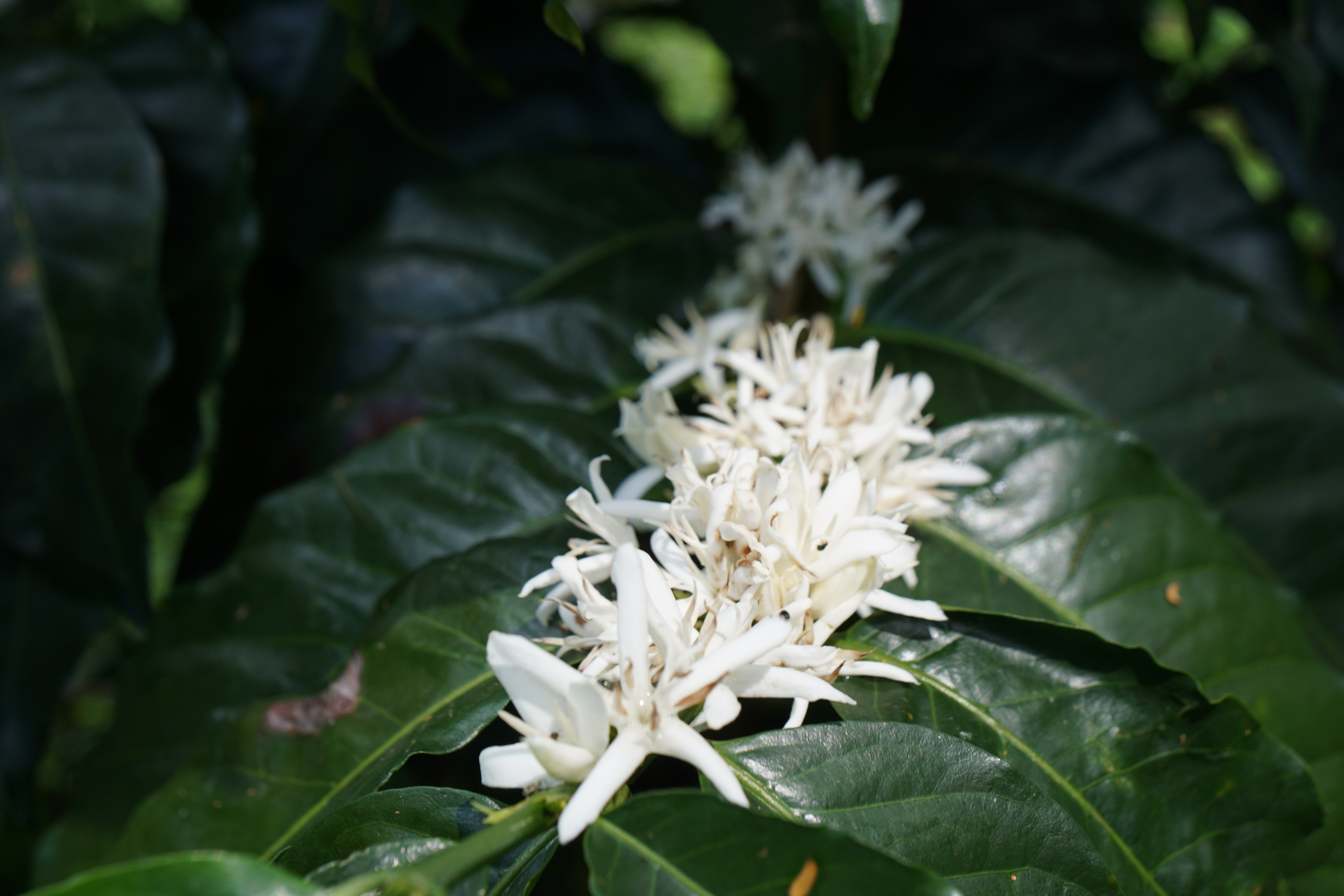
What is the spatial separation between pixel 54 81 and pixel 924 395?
36.0 inches

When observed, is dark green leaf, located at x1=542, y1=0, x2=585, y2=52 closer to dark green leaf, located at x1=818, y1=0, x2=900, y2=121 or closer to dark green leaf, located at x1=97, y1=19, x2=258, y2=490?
dark green leaf, located at x1=818, y1=0, x2=900, y2=121

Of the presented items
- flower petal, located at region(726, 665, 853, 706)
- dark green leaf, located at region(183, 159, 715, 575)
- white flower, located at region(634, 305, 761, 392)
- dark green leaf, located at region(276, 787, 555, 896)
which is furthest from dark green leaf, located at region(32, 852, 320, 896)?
dark green leaf, located at region(183, 159, 715, 575)

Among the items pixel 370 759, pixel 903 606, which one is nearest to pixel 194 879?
pixel 370 759

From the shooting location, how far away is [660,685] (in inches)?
15.2

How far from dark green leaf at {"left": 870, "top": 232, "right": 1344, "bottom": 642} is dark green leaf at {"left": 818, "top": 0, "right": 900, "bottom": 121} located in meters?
0.30

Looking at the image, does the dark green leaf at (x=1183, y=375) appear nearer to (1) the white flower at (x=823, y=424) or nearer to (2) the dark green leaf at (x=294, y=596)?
(1) the white flower at (x=823, y=424)

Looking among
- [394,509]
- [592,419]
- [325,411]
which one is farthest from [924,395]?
[325,411]

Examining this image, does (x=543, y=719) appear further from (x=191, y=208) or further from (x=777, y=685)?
(x=191, y=208)

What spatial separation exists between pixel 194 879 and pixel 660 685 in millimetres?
177

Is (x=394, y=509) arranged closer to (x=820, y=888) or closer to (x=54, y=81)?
(x=820, y=888)

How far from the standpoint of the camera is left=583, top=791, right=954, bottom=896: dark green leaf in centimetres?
33

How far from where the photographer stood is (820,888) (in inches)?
13.0

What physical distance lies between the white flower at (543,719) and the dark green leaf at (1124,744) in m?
0.18

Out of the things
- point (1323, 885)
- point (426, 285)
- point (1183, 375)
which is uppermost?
point (1183, 375)
